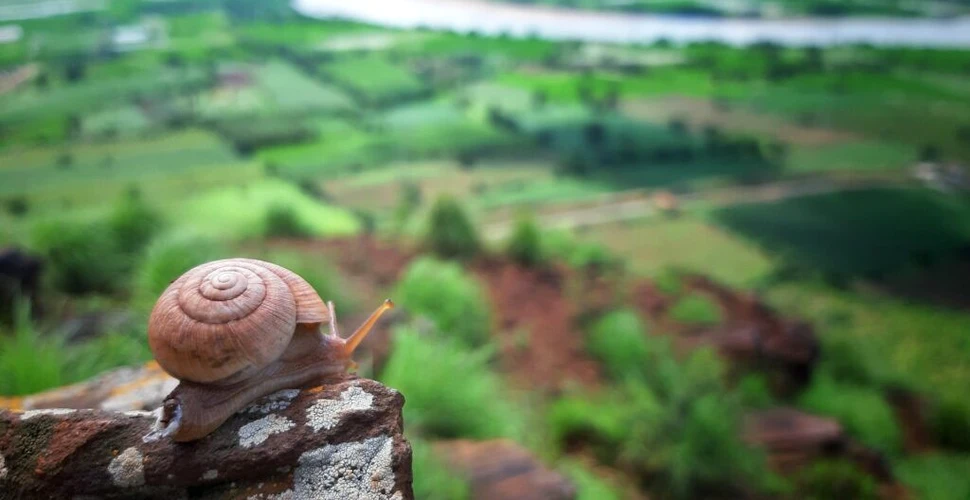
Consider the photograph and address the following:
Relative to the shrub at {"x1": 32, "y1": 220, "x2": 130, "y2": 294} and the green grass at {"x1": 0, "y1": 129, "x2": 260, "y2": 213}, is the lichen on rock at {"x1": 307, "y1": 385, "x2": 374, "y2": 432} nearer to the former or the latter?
the shrub at {"x1": 32, "y1": 220, "x2": 130, "y2": 294}

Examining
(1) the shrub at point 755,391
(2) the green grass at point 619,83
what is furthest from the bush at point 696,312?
(2) the green grass at point 619,83

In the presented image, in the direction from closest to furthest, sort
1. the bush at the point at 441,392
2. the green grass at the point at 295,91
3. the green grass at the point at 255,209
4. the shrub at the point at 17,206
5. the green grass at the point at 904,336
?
the bush at the point at 441,392
the green grass at the point at 904,336
the shrub at the point at 17,206
the green grass at the point at 255,209
the green grass at the point at 295,91

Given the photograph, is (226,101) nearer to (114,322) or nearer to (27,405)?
(114,322)

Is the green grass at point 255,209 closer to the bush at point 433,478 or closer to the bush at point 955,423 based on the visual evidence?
the bush at point 433,478

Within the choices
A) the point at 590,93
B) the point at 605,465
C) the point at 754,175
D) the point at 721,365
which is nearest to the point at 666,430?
the point at 605,465

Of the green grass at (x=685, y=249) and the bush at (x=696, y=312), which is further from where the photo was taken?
the green grass at (x=685, y=249)
